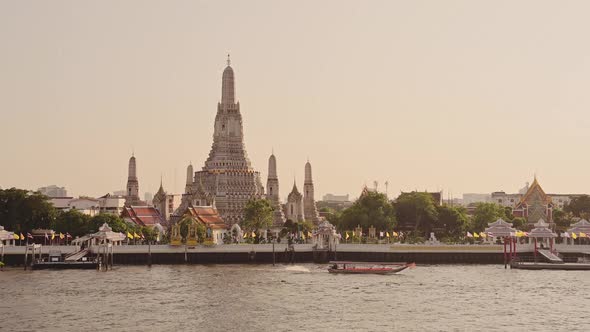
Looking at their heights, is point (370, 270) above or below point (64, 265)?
below

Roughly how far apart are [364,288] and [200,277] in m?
17.4

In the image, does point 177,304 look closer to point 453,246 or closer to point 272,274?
point 272,274

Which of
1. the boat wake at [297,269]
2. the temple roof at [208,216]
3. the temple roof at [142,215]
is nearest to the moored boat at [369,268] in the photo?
the boat wake at [297,269]

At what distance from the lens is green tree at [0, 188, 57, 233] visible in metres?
126

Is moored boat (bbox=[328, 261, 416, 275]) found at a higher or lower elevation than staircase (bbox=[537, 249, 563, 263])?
lower

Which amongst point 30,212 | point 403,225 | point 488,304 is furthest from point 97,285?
point 403,225

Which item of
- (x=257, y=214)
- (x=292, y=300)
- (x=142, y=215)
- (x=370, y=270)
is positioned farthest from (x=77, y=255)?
(x=142, y=215)

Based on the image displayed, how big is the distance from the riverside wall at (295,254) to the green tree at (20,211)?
37.8 feet

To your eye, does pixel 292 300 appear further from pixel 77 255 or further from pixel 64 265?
pixel 77 255

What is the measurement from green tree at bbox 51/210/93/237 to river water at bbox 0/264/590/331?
84.6 feet

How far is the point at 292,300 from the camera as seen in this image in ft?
249

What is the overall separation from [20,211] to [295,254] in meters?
35.4

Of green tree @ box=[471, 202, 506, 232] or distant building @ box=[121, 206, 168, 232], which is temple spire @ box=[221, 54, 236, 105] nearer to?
distant building @ box=[121, 206, 168, 232]

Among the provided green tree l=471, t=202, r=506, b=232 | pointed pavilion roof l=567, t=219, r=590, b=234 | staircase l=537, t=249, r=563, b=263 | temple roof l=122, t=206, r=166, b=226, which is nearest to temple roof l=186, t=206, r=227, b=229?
temple roof l=122, t=206, r=166, b=226
